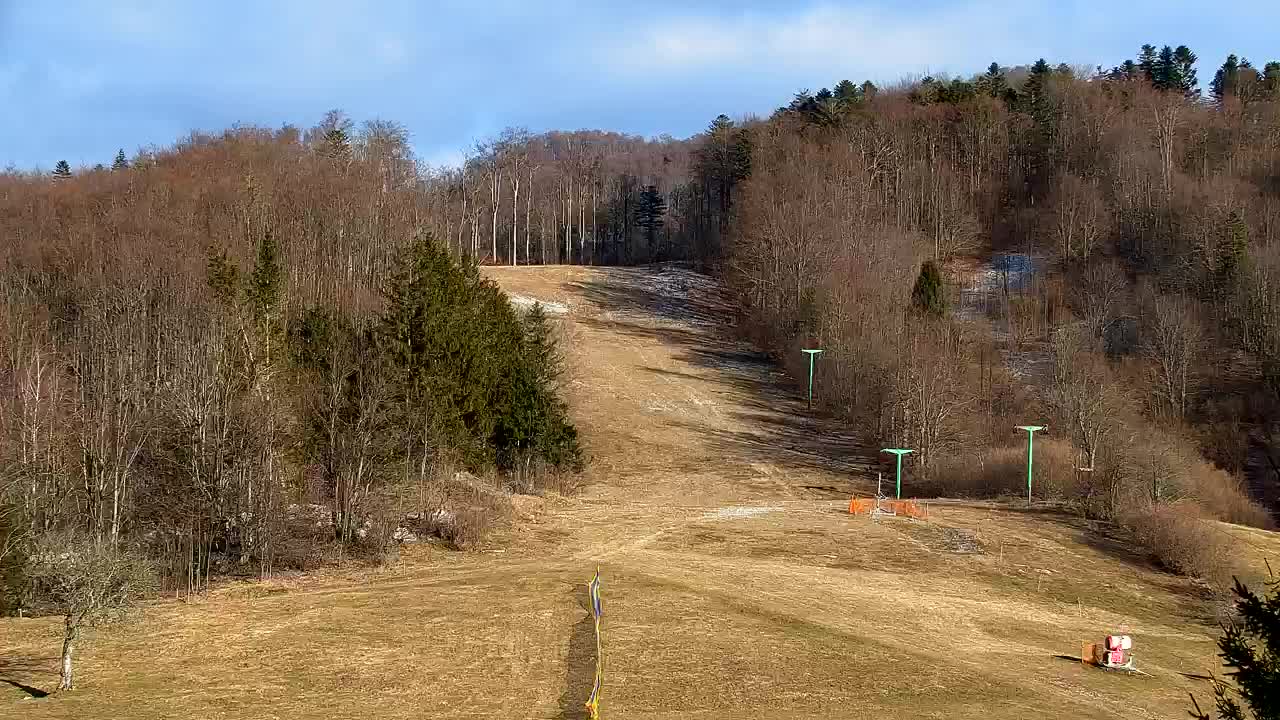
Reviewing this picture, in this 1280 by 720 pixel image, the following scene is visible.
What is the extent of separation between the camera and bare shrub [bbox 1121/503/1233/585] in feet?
110

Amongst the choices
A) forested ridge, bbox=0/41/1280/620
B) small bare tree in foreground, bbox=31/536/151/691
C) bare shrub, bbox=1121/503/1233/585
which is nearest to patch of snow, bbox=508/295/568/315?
forested ridge, bbox=0/41/1280/620

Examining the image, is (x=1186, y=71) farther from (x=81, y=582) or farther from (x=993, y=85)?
(x=81, y=582)

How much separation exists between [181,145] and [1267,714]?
74378 mm

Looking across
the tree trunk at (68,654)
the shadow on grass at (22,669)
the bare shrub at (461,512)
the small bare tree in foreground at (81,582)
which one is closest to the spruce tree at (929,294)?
the bare shrub at (461,512)

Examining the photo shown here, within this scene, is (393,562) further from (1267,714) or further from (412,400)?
A: (1267,714)

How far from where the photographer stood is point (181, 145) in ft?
230

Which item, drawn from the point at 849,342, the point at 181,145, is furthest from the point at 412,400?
the point at 181,145

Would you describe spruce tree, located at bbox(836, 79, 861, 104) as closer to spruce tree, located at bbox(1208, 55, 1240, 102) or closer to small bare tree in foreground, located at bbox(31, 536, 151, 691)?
spruce tree, located at bbox(1208, 55, 1240, 102)

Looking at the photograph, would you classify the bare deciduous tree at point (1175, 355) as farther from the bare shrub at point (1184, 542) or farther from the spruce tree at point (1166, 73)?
the spruce tree at point (1166, 73)

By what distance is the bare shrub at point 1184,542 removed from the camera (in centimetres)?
3341

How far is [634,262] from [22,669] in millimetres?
94105

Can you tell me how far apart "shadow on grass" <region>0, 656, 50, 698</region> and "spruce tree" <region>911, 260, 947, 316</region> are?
52.1 metres

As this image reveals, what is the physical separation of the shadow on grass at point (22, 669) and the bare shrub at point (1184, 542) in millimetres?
32594

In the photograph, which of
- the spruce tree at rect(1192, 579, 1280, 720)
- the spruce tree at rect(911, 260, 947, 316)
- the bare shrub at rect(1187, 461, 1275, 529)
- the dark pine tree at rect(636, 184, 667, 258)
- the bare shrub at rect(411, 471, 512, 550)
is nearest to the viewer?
the spruce tree at rect(1192, 579, 1280, 720)
